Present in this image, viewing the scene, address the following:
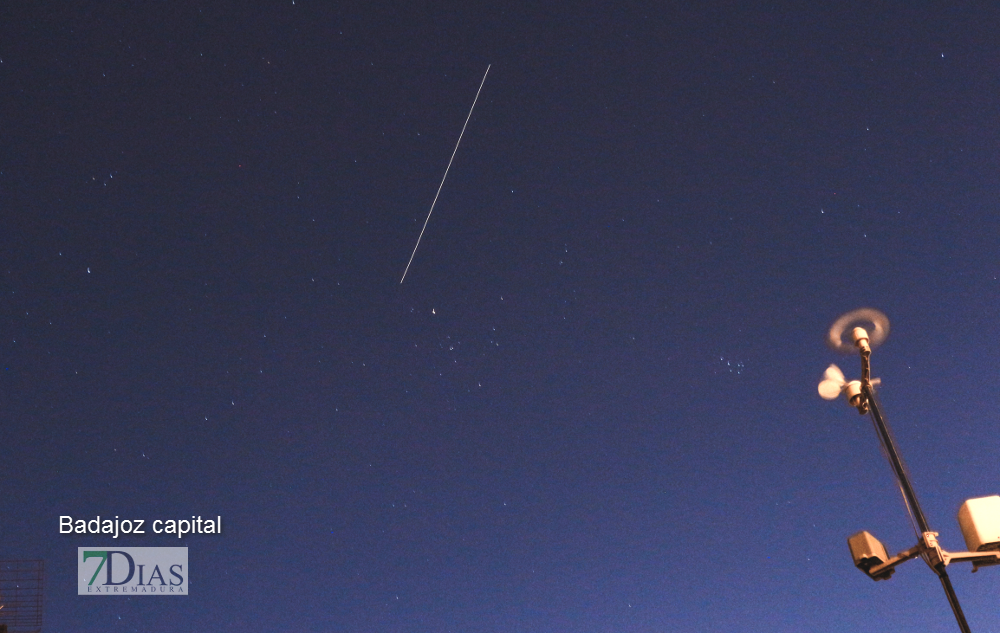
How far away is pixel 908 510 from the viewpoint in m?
7.75

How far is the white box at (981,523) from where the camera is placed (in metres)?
7.63

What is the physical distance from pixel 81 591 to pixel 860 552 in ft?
82.4

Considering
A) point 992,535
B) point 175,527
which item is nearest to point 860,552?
point 992,535

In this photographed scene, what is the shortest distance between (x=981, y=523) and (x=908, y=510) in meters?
0.66

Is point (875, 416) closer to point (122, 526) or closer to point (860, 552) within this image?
point (860, 552)

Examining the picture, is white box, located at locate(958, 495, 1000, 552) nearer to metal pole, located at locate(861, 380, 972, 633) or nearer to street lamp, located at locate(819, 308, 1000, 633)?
street lamp, located at locate(819, 308, 1000, 633)

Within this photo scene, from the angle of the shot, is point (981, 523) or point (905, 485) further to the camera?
point (905, 485)

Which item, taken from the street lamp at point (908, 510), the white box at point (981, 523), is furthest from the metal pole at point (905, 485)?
the white box at point (981, 523)

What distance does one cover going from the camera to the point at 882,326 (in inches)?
340

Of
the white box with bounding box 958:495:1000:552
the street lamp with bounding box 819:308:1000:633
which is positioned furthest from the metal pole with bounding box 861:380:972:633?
the white box with bounding box 958:495:1000:552

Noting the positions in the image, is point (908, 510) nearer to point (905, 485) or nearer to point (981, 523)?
point (905, 485)

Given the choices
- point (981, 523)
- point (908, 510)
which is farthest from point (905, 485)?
point (981, 523)

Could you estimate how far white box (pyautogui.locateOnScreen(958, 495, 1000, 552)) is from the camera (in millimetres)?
7629

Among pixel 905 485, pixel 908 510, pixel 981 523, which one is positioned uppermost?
pixel 905 485
